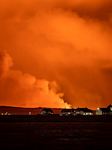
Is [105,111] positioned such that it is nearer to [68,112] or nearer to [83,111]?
[83,111]
